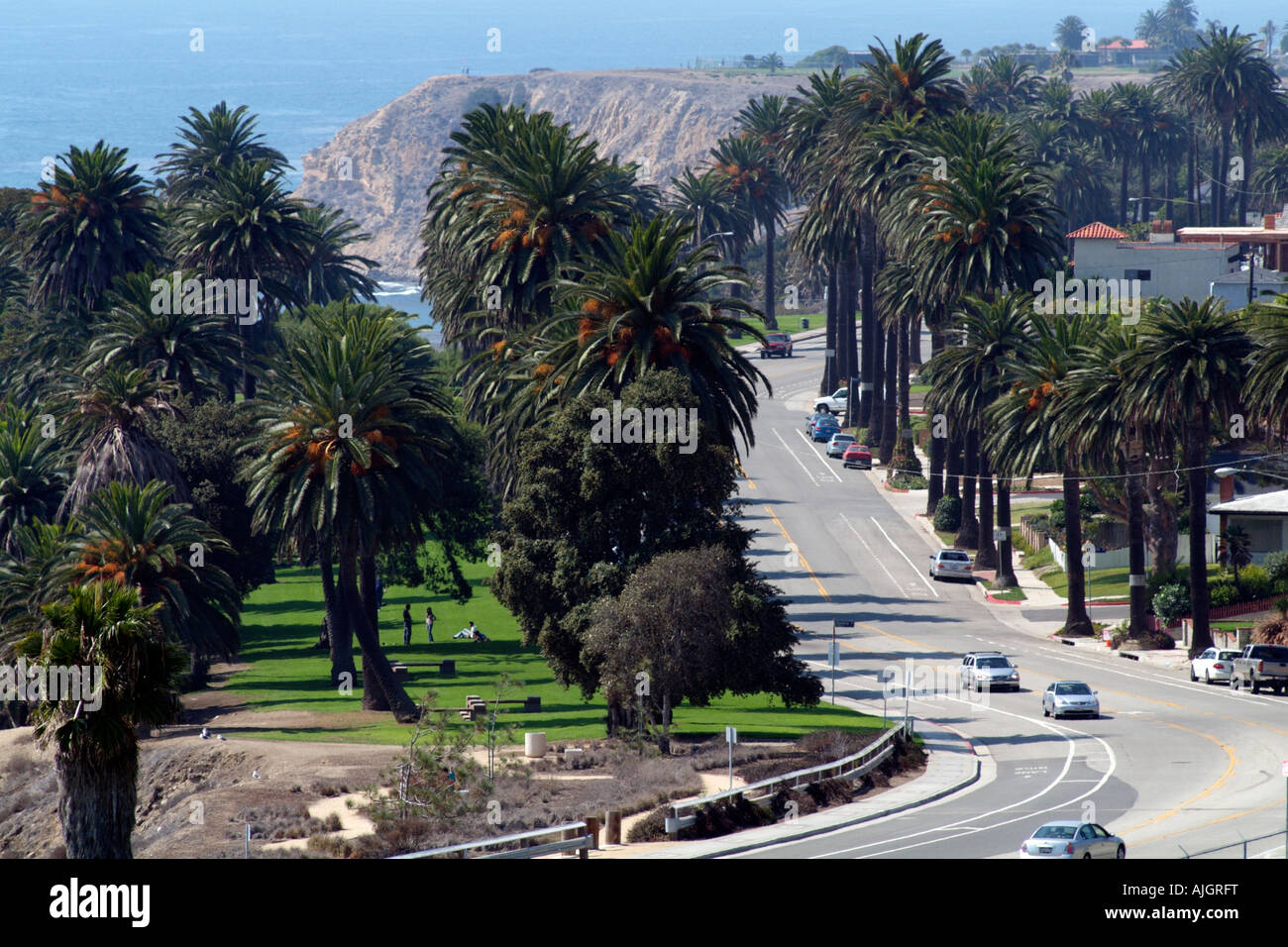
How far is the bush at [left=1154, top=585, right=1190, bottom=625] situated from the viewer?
8375 centimetres

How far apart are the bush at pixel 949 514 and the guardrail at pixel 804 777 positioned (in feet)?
157

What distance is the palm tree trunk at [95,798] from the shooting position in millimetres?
37406

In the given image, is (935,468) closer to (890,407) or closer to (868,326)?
(890,407)

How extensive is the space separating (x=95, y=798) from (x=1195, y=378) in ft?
177

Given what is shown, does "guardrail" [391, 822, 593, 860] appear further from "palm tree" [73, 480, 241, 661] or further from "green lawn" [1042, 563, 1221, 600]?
"green lawn" [1042, 563, 1221, 600]

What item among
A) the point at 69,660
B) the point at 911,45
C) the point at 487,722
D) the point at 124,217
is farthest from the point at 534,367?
the point at 911,45

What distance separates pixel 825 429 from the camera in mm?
130250

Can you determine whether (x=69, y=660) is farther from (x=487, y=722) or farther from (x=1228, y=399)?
(x=1228, y=399)

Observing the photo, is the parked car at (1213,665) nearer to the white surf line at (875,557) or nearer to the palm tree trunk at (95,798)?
the white surf line at (875,557)

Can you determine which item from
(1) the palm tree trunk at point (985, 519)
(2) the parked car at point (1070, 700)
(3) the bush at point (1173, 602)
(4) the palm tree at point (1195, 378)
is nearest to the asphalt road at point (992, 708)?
(2) the parked car at point (1070, 700)

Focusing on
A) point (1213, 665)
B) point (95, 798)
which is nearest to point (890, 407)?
point (1213, 665)

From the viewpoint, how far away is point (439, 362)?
12938 centimetres
